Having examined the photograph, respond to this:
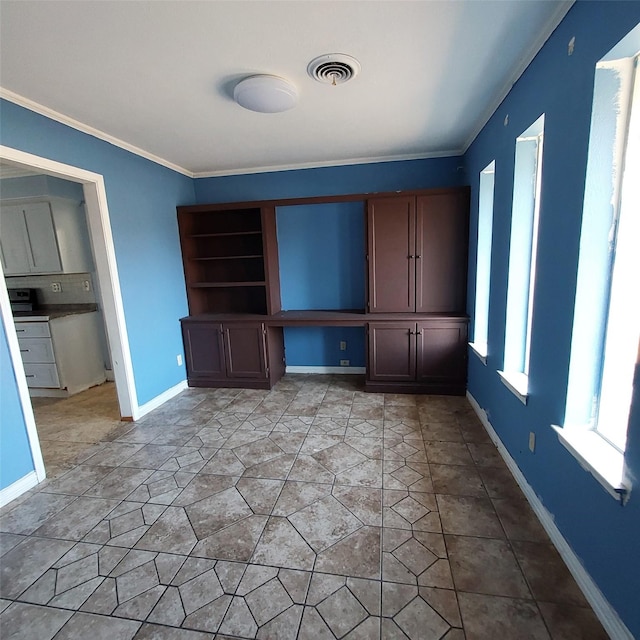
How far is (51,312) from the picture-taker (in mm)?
4066

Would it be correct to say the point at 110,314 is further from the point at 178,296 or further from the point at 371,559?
the point at 371,559

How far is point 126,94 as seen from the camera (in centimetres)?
215

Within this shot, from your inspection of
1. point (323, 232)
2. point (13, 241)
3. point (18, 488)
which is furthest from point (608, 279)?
point (13, 241)

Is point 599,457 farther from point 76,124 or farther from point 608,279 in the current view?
point 76,124

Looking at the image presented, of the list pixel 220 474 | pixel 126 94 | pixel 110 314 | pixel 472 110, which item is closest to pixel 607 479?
pixel 220 474

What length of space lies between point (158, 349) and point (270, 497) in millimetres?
2107

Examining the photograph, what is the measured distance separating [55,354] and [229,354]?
6.27 ft

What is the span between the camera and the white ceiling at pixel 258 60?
1493 mm

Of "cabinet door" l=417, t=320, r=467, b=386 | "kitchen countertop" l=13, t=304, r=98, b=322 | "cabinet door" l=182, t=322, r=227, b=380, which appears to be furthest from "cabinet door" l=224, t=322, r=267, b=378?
"kitchen countertop" l=13, t=304, r=98, b=322

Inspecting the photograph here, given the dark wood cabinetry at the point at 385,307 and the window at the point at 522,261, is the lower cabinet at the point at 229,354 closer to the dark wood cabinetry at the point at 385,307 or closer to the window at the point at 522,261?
the dark wood cabinetry at the point at 385,307

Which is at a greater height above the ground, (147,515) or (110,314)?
(110,314)

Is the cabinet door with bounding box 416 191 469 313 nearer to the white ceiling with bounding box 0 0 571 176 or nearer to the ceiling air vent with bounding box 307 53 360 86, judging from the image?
the white ceiling with bounding box 0 0 571 176

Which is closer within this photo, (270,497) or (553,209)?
(553,209)

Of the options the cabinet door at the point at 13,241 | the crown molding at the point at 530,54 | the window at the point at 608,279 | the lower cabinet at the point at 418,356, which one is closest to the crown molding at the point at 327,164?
the crown molding at the point at 530,54
